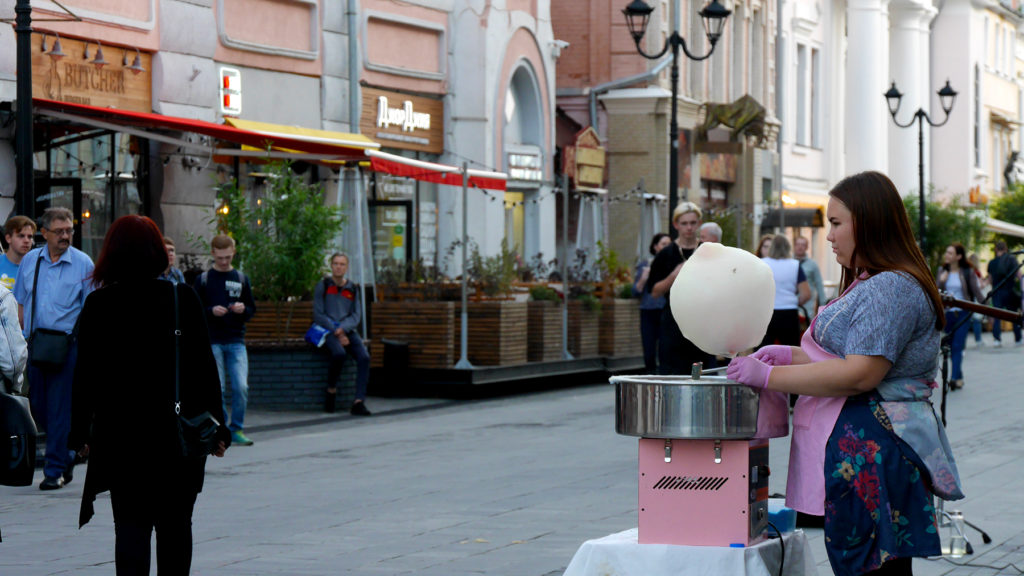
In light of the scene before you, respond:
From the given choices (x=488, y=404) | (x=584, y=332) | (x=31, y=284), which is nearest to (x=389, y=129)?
(x=584, y=332)

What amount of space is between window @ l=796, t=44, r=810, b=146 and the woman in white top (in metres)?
33.1

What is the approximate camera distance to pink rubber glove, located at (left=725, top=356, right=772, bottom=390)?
189 inches

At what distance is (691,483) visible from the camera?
4984 millimetres

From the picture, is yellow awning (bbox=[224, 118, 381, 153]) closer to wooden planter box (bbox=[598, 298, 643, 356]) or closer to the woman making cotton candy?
wooden planter box (bbox=[598, 298, 643, 356])

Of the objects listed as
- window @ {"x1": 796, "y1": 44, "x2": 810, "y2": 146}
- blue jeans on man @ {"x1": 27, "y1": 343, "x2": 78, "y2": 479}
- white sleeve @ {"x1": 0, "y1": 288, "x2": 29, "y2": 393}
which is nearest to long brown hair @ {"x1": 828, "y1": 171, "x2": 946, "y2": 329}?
white sleeve @ {"x1": 0, "y1": 288, "x2": 29, "y2": 393}

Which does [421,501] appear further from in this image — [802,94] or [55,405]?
[802,94]

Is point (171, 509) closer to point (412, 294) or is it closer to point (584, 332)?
point (412, 294)

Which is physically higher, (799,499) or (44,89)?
(44,89)

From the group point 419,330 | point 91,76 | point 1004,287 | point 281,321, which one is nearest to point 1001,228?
point 1004,287

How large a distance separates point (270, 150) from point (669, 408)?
49.7 feet

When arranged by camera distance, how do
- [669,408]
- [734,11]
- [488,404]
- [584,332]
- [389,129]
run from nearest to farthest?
[669,408] < [488,404] < [584,332] < [389,129] < [734,11]

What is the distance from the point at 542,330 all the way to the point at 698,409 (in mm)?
15736

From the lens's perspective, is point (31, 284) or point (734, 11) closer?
point (31, 284)

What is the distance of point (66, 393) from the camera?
1157cm
